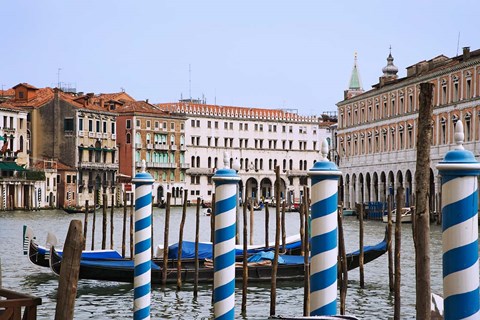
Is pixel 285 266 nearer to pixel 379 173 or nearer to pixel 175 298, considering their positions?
pixel 175 298

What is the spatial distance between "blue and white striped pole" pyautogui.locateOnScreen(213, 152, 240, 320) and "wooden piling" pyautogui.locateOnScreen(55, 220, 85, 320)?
0.69 m

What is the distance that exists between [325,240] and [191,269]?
28.7 ft

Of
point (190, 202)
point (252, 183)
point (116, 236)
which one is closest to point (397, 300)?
point (116, 236)

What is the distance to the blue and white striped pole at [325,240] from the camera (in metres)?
4.12

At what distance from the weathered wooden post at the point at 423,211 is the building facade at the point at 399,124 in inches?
975

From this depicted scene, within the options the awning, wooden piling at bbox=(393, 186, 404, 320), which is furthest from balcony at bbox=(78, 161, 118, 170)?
wooden piling at bbox=(393, 186, 404, 320)

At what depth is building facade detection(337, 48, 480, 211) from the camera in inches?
1204

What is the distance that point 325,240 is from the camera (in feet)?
13.6

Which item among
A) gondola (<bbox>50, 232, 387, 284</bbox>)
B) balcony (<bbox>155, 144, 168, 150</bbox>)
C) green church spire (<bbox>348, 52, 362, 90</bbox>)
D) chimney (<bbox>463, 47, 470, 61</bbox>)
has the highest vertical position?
green church spire (<bbox>348, 52, 362, 90</bbox>)

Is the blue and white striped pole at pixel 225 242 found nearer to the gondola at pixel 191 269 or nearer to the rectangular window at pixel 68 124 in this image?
the gondola at pixel 191 269

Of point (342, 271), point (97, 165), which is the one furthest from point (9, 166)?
point (342, 271)

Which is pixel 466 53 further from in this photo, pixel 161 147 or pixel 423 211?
pixel 161 147

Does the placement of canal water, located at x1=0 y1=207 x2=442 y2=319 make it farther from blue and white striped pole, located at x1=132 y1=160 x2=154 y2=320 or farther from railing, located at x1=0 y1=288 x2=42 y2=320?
railing, located at x1=0 y1=288 x2=42 y2=320

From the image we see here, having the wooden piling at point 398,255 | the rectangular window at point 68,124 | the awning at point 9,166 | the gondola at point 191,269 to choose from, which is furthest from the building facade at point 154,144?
the wooden piling at point 398,255
